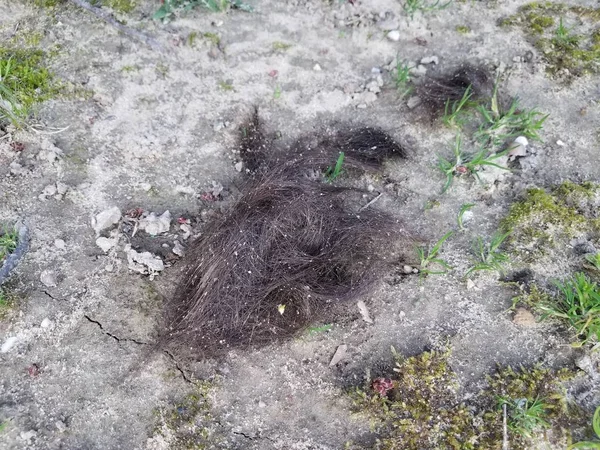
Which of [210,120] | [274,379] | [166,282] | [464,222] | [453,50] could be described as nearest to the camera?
[274,379]

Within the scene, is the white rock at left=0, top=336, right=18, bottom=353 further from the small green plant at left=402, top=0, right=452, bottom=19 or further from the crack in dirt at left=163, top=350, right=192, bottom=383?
the small green plant at left=402, top=0, right=452, bottom=19

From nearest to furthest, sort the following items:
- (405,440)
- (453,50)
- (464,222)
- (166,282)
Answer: (405,440) → (166,282) → (464,222) → (453,50)

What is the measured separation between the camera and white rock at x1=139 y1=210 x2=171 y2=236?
10.9ft

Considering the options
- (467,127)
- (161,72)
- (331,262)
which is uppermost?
(161,72)

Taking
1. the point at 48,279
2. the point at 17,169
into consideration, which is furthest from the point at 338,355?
the point at 17,169

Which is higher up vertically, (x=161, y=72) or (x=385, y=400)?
(x=161, y=72)

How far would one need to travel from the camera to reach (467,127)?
393 cm

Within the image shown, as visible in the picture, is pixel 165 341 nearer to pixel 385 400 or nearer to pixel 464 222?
pixel 385 400

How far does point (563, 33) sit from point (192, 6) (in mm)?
3083

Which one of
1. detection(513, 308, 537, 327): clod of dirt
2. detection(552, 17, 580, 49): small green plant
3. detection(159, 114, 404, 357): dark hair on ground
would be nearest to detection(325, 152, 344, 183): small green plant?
detection(159, 114, 404, 357): dark hair on ground

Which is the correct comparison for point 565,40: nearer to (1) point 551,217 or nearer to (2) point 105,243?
(1) point 551,217

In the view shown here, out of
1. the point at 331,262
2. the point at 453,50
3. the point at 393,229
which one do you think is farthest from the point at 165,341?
the point at 453,50

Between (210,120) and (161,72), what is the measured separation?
1.97 ft

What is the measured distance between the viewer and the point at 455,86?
13.2ft
